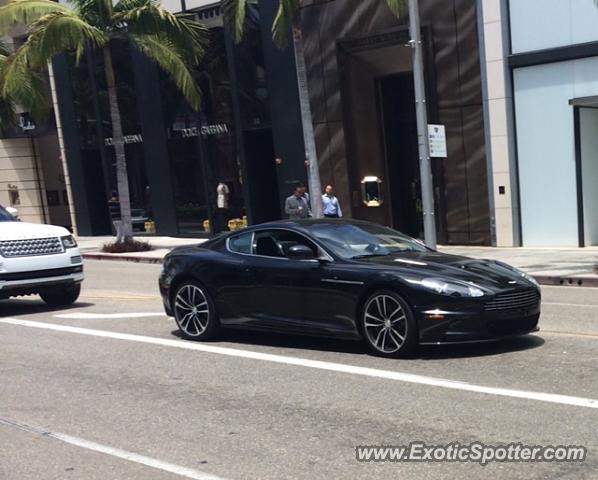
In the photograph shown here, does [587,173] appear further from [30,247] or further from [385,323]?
[30,247]

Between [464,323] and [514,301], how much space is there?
2.05ft

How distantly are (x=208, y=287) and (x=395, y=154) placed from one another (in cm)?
1362

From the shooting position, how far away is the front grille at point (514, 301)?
7.60 meters

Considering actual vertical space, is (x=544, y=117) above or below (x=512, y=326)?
above

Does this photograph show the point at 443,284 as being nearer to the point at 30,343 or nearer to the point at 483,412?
the point at 483,412

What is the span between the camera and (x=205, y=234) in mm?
27062

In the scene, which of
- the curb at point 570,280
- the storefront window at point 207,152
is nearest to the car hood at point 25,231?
the curb at point 570,280

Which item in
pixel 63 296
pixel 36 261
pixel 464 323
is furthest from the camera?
pixel 63 296

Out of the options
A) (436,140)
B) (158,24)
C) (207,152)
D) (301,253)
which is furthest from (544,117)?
(207,152)

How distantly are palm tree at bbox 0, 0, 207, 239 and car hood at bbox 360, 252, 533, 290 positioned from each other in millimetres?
14898

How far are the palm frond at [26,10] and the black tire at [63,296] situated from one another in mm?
10687

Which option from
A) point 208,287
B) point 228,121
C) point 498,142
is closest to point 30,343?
point 208,287

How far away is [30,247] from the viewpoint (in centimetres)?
1249

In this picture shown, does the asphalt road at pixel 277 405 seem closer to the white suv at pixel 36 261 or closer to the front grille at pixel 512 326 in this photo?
the front grille at pixel 512 326
